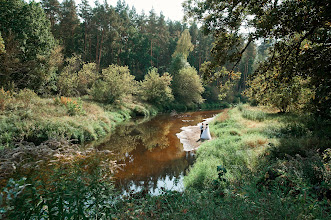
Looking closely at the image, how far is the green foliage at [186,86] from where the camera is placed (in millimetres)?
39438

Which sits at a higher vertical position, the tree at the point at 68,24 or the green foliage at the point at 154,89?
the tree at the point at 68,24

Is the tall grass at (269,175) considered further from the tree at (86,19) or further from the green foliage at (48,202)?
the tree at (86,19)

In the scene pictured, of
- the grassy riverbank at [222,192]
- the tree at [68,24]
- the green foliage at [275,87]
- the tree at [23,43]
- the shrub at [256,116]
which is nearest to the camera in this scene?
the grassy riverbank at [222,192]

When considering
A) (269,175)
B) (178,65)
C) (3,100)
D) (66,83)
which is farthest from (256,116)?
(178,65)

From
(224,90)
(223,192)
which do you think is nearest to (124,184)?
(223,192)

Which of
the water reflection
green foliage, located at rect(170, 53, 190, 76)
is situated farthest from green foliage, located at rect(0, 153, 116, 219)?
green foliage, located at rect(170, 53, 190, 76)

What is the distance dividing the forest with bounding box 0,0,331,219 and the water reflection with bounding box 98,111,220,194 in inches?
35.4

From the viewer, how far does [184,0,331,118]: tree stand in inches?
204

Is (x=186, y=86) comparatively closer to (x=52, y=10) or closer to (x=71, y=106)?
(x=71, y=106)

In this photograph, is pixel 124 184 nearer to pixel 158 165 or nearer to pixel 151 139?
pixel 158 165

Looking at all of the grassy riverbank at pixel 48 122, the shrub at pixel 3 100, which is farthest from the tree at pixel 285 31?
the shrub at pixel 3 100

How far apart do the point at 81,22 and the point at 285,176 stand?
45.5 m

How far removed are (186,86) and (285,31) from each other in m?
→ 33.4

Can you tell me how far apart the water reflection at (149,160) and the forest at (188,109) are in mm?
899
